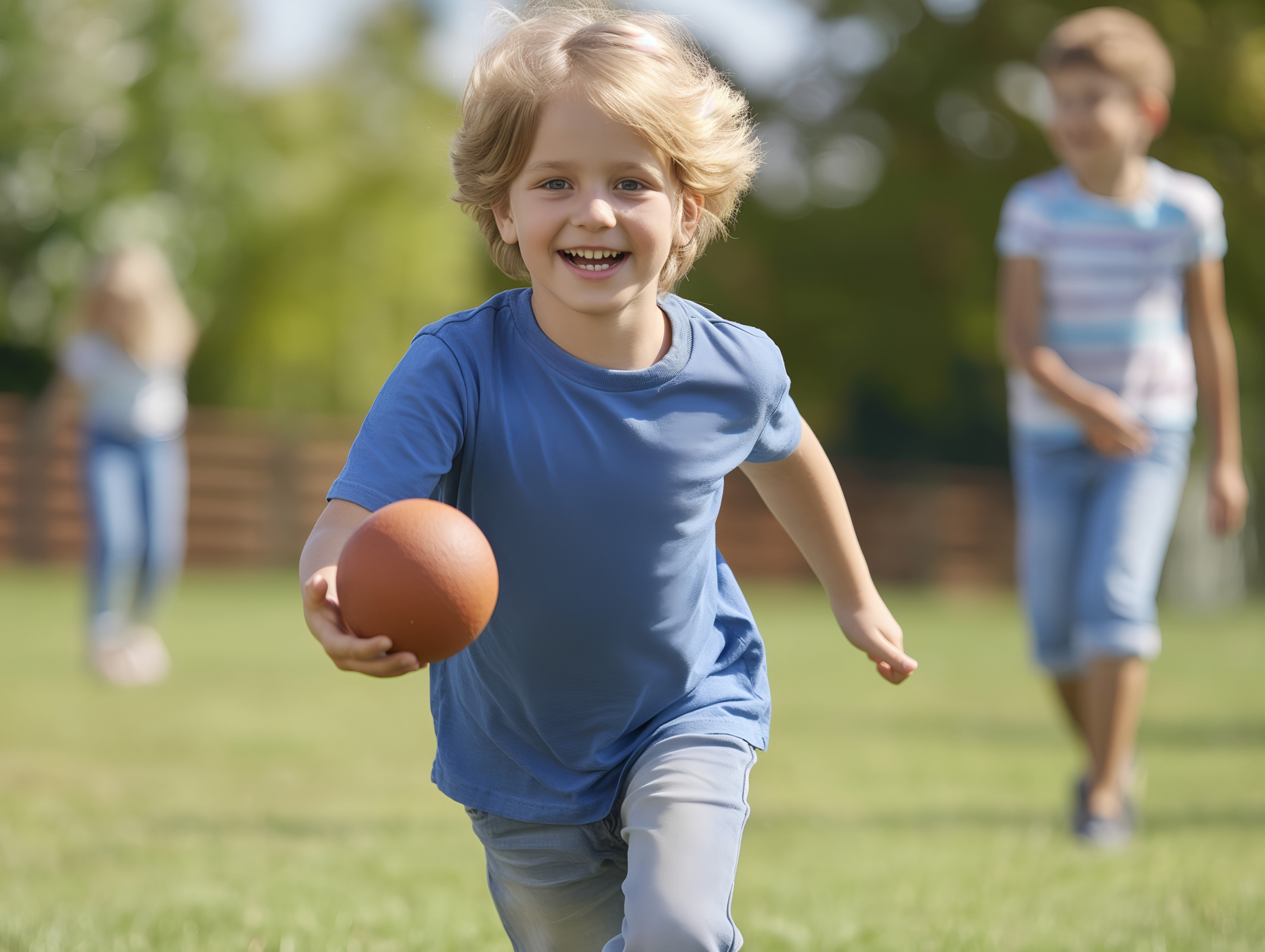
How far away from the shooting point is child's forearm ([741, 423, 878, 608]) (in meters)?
3.33

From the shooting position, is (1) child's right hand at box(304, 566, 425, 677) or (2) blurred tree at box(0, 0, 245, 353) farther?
(2) blurred tree at box(0, 0, 245, 353)

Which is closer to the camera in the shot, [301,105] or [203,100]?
[203,100]

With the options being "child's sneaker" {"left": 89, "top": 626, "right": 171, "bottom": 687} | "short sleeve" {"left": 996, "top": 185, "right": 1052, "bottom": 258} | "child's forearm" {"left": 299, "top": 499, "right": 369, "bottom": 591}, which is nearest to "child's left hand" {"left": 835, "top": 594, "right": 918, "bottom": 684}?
"child's forearm" {"left": 299, "top": 499, "right": 369, "bottom": 591}

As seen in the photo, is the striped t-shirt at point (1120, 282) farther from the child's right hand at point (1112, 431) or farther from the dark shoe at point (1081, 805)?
the dark shoe at point (1081, 805)

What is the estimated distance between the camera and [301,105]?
32875mm

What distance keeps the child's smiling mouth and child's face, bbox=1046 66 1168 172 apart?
3070 millimetres

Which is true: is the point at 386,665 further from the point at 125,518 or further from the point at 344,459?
the point at 344,459

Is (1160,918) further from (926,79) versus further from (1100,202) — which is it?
(926,79)

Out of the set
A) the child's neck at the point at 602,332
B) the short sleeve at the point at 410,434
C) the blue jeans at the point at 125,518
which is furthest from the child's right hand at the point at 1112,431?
the blue jeans at the point at 125,518

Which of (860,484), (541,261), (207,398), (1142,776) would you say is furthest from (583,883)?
(207,398)

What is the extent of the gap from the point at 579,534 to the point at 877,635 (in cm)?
80

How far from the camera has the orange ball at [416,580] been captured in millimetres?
2383

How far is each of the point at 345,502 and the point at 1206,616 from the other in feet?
63.1

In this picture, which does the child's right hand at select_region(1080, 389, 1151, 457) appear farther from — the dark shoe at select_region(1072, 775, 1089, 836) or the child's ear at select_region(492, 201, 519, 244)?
the child's ear at select_region(492, 201, 519, 244)
